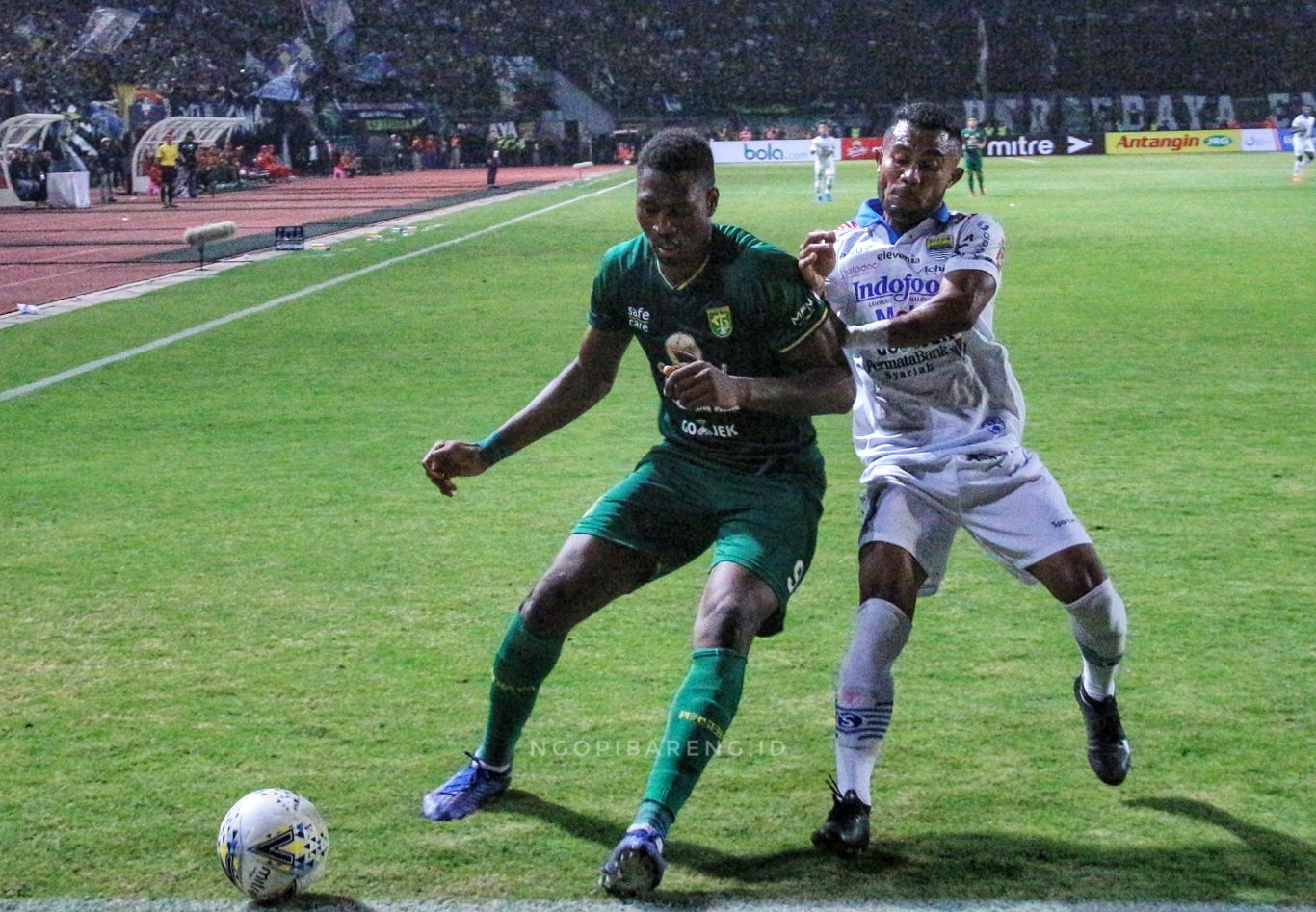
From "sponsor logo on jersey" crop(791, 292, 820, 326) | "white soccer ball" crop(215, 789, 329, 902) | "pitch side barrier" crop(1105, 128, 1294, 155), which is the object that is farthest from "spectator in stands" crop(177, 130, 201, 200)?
"white soccer ball" crop(215, 789, 329, 902)

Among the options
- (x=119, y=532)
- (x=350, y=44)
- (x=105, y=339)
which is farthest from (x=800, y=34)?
(x=119, y=532)

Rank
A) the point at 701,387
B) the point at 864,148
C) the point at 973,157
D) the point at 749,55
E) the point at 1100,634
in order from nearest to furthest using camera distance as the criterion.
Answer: the point at 701,387, the point at 1100,634, the point at 973,157, the point at 864,148, the point at 749,55

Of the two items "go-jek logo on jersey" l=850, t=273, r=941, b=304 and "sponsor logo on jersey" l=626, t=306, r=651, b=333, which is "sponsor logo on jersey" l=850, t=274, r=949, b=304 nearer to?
"go-jek logo on jersey" l=850, t=273, r=941, b=304

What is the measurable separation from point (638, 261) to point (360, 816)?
68.5 inches

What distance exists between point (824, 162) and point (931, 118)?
30.1 meters

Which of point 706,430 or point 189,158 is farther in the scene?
point 189,158

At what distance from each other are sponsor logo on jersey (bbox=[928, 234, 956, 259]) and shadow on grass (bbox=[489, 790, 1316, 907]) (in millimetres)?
1654

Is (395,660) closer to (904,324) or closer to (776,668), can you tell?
(776,668)

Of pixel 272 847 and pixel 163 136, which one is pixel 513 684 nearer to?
pixel 272 847

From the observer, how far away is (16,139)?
126ft

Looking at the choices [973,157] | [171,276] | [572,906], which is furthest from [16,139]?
[572,906]

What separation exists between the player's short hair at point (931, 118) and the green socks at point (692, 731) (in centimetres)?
163

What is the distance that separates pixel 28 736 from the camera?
16.8 feet

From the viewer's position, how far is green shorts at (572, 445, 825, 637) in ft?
14.7
